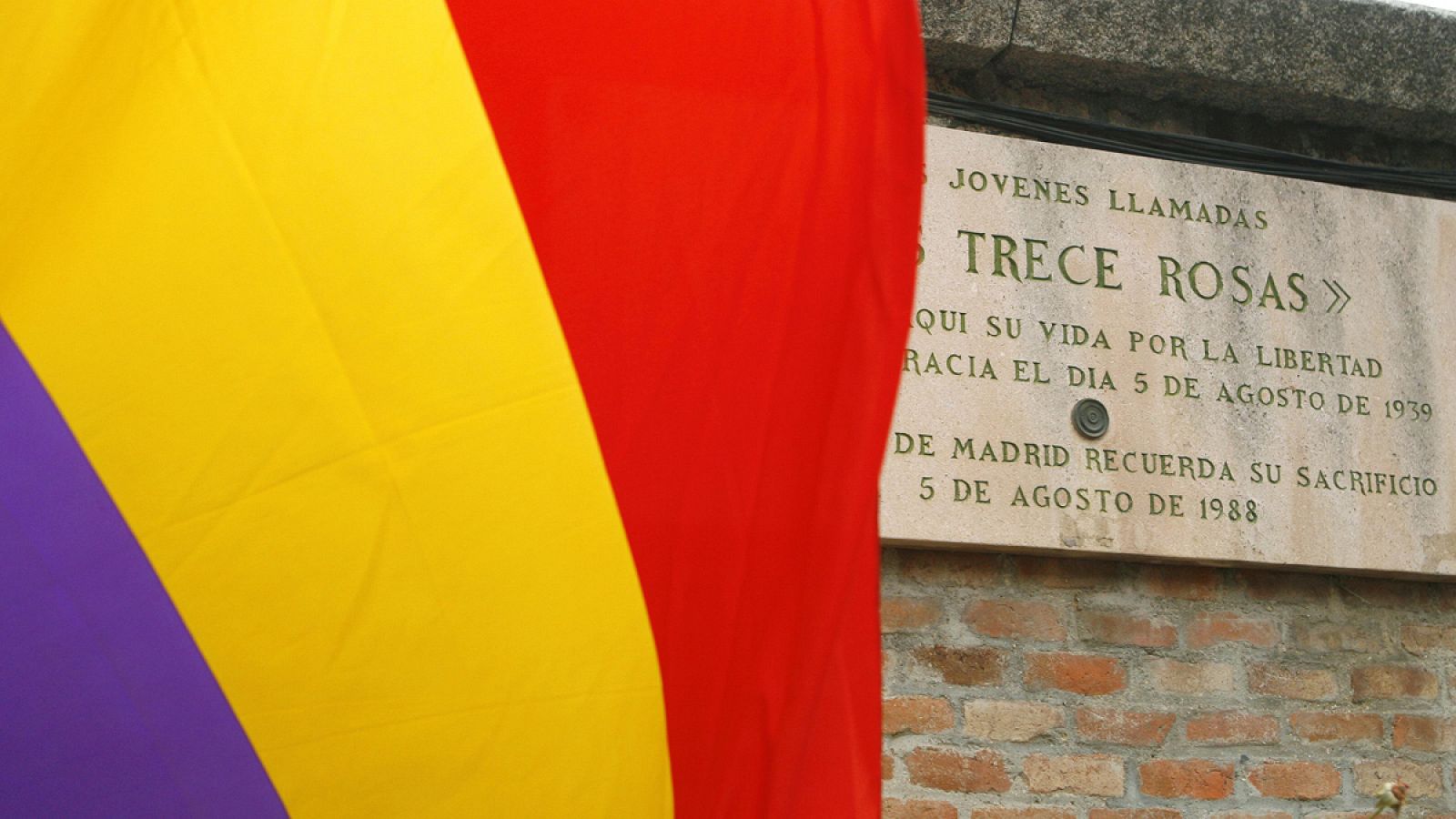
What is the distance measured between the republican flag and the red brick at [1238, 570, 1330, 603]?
78.3 inches

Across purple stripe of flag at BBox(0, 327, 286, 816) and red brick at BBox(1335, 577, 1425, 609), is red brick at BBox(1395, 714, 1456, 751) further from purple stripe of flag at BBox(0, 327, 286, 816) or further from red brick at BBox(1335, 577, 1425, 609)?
purple stripe of flag at BBox(0, 327, 286, 816)

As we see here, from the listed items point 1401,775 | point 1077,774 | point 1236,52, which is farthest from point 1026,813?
point 1236,52

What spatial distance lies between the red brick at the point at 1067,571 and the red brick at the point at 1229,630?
0.19 meters

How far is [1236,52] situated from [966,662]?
131 centimetres

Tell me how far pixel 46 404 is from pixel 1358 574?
2665mm

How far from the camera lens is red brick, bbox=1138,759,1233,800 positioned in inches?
115

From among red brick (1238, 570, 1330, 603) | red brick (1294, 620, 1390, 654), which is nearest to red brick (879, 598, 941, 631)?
red brick (1238, 570, 1330, 603)

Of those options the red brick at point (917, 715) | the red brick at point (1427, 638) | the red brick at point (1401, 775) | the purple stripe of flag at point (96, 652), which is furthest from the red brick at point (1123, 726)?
the purple stripe of flag at point (96, 652)

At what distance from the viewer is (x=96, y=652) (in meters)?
1.02

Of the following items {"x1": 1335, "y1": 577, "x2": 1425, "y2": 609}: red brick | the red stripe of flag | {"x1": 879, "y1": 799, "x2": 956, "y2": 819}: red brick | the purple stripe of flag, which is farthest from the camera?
{"x1": 1335, "y1": 577, "x2": 1425, "y2": 609}: red brick

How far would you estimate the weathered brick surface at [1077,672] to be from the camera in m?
2.90

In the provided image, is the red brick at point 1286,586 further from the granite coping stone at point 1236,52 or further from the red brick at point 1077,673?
the granite coping stone at point 1236,52

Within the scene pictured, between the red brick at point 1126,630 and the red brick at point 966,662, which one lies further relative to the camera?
the red brick at point 1126,630

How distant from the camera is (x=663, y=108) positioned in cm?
127
